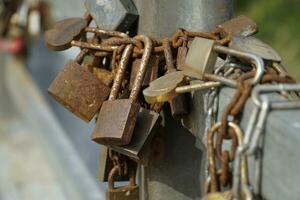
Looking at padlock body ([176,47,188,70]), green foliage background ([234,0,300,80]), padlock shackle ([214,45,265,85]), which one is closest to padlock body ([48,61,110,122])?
padlock body ([176,47,188,70])

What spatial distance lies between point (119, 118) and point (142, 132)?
0.04 m

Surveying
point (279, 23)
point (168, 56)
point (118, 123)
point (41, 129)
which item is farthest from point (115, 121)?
point (279, 23)

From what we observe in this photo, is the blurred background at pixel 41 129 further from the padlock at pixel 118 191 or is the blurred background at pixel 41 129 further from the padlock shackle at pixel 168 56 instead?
the padlock shackle at pixel 168 56

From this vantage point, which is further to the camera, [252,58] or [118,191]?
[118,191]

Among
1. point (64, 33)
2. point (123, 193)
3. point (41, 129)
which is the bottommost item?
point (41, 129)

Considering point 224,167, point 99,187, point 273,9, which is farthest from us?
point 273,9

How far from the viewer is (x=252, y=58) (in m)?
0.72

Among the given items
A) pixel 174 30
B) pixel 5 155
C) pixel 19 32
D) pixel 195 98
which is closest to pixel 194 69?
pixel 195 98

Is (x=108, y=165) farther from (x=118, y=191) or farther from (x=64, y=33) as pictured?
(x=64, y=33)

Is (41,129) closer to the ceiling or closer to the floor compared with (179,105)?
closer to the floor

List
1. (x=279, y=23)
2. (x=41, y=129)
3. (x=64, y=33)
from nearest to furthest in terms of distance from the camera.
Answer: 1. (x=64, y=33)
2. (x=41, y=129)
3. (x=279, y=23)

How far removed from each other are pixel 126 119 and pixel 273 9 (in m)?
5.00

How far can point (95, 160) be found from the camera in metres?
2.06

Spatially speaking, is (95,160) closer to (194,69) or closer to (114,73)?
(114,73)
